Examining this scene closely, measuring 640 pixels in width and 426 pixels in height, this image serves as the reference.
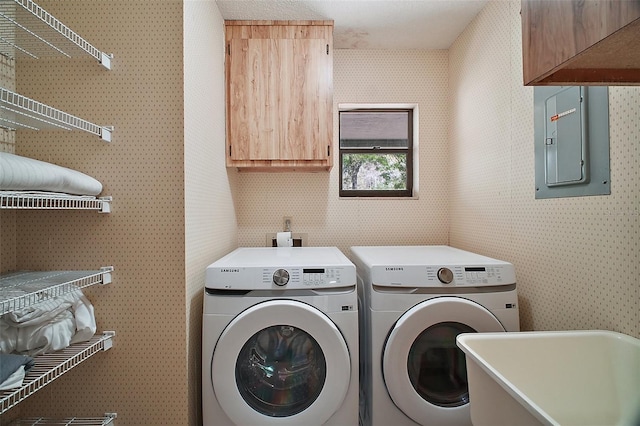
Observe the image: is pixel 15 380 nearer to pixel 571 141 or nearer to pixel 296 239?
pixel 296 239

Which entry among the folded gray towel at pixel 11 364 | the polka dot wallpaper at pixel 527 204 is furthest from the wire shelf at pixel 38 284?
the polka dot wallpaper at pixel 527 204

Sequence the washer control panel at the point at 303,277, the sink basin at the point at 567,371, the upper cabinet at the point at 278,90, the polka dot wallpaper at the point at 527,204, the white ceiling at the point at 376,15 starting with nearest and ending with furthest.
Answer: the sink basin at the point at 567,371 < the polka dot wallpaper at the point at 527,204 < the washer control panel at the point at 303,277 < the white ceiling at the point at 376,15 < the upper cabinet at the point at 278,90

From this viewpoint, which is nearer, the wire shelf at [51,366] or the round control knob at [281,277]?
the wire shelf at [51,366]

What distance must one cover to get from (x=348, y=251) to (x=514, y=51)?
61.9 inches

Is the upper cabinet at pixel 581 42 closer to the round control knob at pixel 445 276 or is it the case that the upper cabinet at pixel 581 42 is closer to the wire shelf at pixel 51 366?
the round control knob at pixel 445 276

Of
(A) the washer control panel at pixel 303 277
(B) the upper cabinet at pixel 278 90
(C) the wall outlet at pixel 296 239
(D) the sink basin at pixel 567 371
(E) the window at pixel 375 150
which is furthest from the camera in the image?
(E) the window at pixel 375 150

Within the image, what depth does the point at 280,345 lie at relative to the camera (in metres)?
1.50

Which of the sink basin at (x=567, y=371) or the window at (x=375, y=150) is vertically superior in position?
the window at (x=375, y=150)

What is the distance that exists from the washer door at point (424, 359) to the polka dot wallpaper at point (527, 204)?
337 mm

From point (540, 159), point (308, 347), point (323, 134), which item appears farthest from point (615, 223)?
point (323, 134)

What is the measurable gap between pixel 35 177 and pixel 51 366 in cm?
62

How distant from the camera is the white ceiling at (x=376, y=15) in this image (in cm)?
200

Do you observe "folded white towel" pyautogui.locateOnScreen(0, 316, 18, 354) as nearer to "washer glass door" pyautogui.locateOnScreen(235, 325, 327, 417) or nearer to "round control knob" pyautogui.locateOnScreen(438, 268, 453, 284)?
"washer glass door" pyautogui.locateOnScreen(235, 325, 327, 417)

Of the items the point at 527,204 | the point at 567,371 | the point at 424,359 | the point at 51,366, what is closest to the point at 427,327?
the point at 424,359
